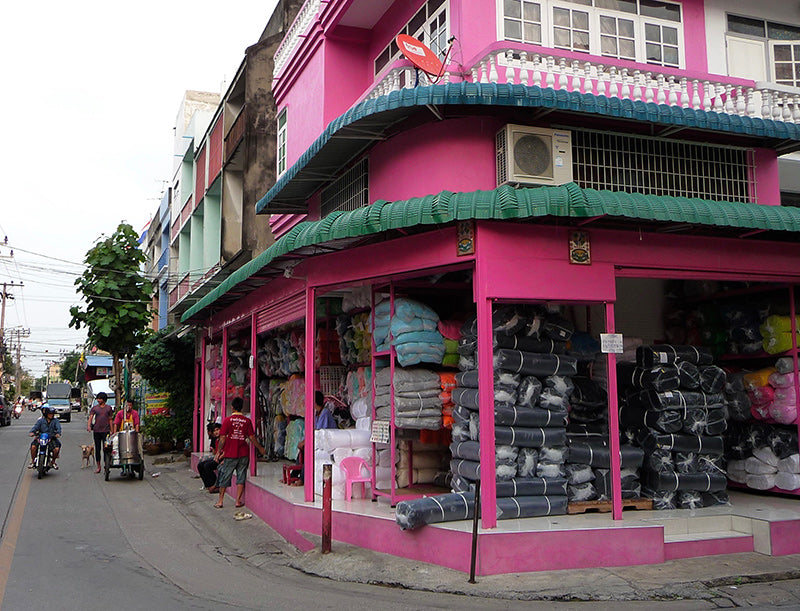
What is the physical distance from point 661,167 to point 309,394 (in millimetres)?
6212

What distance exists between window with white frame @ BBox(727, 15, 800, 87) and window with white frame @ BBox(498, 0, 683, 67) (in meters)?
1.18

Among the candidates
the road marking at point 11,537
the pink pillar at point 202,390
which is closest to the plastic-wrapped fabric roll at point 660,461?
the road marking at point 11,537

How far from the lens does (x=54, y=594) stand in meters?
7.30

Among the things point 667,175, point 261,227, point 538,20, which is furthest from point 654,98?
point 261,227

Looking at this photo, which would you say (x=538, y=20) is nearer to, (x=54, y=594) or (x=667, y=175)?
(x=667, y=175)

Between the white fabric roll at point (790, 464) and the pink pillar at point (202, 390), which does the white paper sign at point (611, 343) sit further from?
the pink pillar at point (202, 390)

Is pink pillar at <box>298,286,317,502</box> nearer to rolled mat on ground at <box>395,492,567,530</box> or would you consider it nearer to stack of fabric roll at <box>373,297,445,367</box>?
stack of fabric roll at <box>373,297,445,367</box>

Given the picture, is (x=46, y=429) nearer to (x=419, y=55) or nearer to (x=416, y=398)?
(x=416, y=398)

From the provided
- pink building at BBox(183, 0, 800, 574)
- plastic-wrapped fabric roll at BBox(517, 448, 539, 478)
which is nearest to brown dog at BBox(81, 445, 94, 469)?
pink building at BBox(183, 0, 800, 574)

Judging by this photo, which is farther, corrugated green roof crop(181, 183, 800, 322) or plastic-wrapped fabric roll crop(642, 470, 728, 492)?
plastic-wrapped fabric roll crop(642, 470, 728, 492)

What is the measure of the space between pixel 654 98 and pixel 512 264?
4.09 metres

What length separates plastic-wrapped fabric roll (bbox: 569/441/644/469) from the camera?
941 centimetres

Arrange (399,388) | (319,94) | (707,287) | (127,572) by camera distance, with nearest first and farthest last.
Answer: (127,572) < (399,388) < (707,287) < (319,94)

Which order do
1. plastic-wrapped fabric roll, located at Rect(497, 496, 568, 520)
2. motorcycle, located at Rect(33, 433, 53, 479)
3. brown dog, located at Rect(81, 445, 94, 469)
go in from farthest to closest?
brown dog, located at Rect(81, 445, 94, 469) < motorcycle, located at Rect(33, 433, 53, 479) < plastic-wrapped fabric roll, located at Rect(497, 496, 568, 520)
